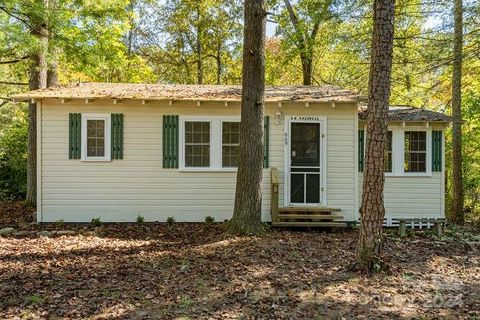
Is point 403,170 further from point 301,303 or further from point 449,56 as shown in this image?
point 301,303

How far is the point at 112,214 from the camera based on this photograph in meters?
9.30

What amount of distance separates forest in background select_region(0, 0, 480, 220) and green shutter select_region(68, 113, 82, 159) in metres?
1.70

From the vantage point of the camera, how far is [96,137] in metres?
9.28

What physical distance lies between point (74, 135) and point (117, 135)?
921mm

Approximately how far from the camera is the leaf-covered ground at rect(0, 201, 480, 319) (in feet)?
14.0

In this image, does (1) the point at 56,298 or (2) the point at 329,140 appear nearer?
(1) the point at 56,298

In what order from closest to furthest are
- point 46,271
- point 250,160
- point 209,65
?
1. point 46,271
2. point 250,160
3. point 209,65

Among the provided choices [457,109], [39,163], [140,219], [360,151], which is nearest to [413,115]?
[360,151]

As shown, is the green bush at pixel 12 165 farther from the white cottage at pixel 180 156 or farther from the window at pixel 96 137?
the window at pixel 96 137

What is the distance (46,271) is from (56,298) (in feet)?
3.52

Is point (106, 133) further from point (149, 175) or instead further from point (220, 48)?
point (220, 48)

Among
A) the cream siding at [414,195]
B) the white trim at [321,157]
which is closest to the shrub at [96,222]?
the white trim at [321,157]

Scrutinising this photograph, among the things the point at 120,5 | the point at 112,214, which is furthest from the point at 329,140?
the point at 120,5

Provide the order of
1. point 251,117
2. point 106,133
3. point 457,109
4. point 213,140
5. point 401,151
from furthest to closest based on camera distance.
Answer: point 457,109
point 401,151
point 213,140
point 106,133
point 251,117
